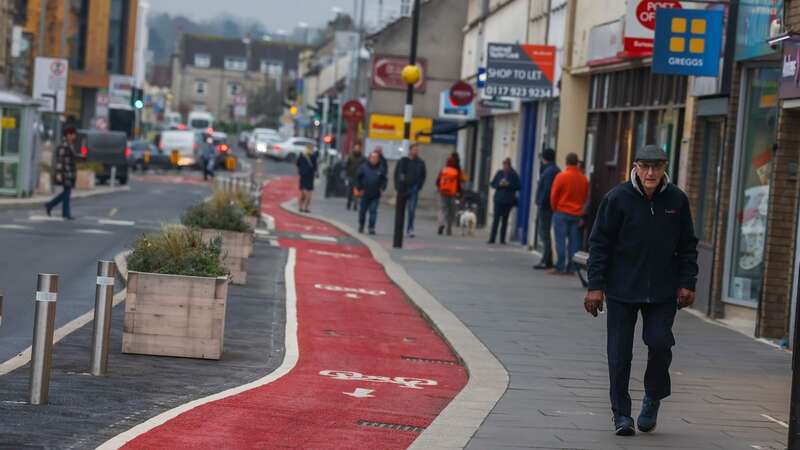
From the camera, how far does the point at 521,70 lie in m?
29.3

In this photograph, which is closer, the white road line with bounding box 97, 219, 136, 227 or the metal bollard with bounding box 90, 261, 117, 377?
the metal bollard with bounding box 90, 261, 117, 377

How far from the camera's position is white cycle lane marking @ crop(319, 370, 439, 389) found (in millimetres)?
11852

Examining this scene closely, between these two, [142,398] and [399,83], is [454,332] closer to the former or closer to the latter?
[142,398]

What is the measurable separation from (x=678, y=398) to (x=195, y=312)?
3687 millimetres

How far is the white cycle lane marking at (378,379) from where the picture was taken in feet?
38.9

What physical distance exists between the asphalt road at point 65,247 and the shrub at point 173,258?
1.13 meters

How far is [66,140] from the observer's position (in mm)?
32562

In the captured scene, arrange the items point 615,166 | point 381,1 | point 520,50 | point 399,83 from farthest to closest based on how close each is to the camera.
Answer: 1. point 381,1
2. point 399,83
3. point 520,50
4. point 615,166

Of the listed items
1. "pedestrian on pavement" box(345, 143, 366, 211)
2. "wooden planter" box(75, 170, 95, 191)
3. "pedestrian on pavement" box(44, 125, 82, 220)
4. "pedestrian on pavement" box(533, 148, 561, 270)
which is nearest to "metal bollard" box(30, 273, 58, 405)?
"pedestrian on pavement" box(533, 148, 561, 270)

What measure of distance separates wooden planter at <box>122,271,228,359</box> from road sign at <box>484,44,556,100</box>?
17.1m

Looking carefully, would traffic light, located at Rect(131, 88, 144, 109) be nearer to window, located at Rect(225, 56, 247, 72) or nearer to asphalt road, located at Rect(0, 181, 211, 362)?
asphalt road, located at Rect(0, 181, 211, 362)

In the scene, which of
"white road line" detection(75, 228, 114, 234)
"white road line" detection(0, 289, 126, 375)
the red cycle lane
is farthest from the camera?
"white road line" detection(75, 228, 114, 234)

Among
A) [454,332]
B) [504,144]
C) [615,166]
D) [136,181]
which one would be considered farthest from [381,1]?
[454,332]

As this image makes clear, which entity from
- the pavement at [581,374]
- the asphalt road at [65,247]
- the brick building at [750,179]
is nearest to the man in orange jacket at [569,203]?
the pavement at [581,374]
